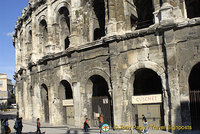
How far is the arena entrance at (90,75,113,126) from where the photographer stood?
11.4 m

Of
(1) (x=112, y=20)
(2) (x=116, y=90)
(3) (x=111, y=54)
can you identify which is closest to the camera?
(2) (x=116, y=90)

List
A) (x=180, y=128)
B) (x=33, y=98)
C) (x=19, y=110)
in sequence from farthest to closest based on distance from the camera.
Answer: (x=19, y=110) < (x=33, y=98) < (x=180, y=128)

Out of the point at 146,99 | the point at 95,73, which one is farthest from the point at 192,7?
the point at 95,73

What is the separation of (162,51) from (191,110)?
9.53ft

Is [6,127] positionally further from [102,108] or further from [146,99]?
[146,99]

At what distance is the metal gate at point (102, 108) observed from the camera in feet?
37.4

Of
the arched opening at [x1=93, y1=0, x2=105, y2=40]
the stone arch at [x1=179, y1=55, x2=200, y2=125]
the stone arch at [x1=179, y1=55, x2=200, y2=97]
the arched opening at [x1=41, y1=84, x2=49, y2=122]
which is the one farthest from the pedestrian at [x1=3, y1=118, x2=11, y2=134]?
the stone arch at [x1=179, y1=55, x2=200, y2=97]

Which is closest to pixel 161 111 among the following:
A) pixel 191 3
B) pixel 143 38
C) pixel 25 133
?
pixel 143 38

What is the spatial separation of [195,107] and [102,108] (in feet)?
15.6

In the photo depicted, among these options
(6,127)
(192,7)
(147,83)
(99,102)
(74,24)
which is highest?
(192,7)

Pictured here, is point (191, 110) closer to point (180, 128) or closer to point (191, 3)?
point (180, 128)

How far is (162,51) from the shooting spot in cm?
952

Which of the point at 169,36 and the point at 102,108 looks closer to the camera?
the point at 169,36

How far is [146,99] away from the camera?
9.98 metres
